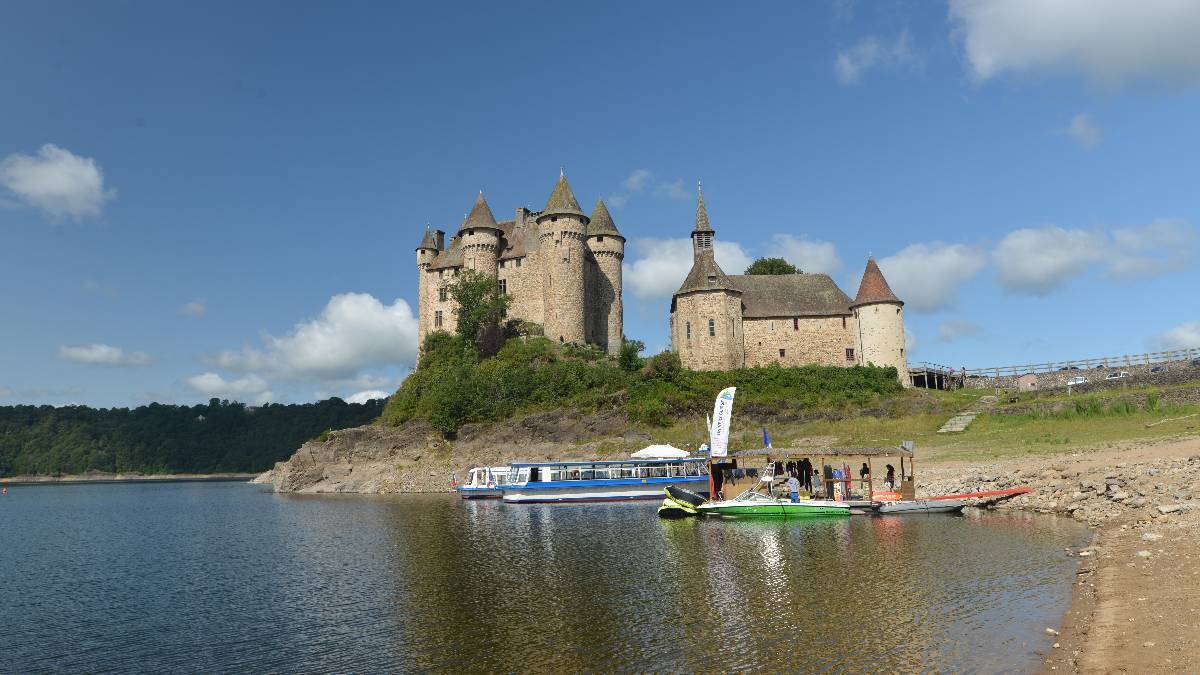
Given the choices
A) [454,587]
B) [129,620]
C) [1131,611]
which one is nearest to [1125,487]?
[1131,611]

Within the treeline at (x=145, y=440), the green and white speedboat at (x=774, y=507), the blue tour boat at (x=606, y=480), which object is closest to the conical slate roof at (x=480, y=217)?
the blue tour boat at (x=606, y=480)

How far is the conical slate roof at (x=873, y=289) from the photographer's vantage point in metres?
74.0

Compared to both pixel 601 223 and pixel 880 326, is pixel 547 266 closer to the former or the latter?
pixel 601 223

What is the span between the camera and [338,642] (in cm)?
1844

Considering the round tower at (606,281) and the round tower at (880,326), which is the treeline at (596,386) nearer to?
the round tower at (880,326)

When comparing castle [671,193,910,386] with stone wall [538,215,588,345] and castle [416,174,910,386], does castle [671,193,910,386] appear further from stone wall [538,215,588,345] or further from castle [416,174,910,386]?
stone wall [538,215,588,345]

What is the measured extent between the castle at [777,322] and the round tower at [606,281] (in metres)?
13.1

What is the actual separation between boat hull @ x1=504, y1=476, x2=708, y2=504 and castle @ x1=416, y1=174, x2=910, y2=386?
23.1 meters

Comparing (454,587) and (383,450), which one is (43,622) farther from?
(383,450)

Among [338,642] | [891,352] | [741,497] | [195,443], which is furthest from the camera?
[195,443]

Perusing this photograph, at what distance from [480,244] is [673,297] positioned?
24.9 m

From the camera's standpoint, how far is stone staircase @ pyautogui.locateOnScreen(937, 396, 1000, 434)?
182ft

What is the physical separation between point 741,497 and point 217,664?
2820cm

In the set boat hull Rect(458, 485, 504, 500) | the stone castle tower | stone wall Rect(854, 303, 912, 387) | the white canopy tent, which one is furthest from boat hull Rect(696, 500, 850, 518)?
the stone castle tower
